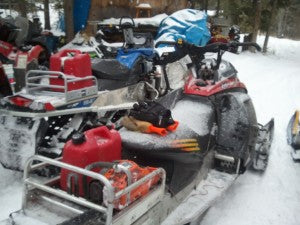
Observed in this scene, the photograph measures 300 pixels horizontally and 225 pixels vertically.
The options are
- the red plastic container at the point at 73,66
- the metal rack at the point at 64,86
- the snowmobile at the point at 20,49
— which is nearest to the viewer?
the metal rack at the point at 64,86

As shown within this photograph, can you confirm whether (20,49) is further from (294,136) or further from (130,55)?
(294,136)

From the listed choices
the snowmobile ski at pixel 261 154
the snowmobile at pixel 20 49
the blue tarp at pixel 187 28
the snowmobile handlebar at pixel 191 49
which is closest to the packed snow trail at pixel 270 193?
the snowmobile ski at pixel 261 154

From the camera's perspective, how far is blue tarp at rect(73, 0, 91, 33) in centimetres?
1390

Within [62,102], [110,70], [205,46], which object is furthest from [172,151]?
[110,70]

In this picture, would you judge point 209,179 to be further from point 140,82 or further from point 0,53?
point 0,53

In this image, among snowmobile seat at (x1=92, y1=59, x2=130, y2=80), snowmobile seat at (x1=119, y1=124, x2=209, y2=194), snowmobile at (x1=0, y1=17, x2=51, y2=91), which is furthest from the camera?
snowmobile at (x1=0, y1=17, x2=51, y2=91)

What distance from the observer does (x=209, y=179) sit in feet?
12.0

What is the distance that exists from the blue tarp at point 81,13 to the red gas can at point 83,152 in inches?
475

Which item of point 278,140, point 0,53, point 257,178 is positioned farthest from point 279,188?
point 0,53

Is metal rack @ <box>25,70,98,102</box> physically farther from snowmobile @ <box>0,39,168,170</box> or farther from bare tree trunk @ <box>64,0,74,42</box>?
bare tree trunk @ <box>64,0,74,42</box>

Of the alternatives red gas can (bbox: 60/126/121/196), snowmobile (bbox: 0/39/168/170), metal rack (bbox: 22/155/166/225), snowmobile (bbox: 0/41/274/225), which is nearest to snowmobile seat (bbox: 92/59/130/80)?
snowmobile (bbox: 0/39/168/170)

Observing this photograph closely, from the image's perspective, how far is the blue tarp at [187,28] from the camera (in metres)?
11.8

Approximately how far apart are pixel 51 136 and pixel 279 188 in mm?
2600

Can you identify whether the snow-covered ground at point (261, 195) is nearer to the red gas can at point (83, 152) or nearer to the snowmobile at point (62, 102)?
the snowmobile at point (62, 102)
